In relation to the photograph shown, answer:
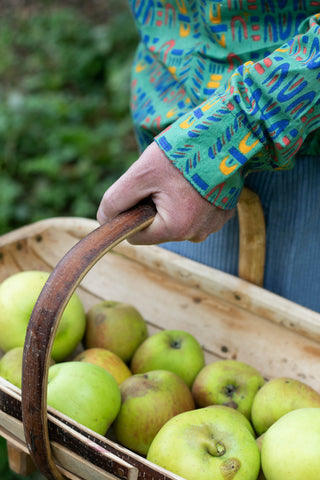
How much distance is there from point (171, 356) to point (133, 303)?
30 centimetres

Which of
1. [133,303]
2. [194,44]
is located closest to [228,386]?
[133,303]

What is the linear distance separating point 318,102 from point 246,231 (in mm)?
393

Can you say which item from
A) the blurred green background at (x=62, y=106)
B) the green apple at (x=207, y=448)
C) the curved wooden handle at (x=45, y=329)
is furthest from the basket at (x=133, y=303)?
the blurred green background at (x=62, y=106)

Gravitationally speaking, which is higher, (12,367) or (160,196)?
(160,196)

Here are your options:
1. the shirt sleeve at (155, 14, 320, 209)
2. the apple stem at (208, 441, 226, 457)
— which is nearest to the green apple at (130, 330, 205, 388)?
the apple stem at (208, 441, 226, 457)

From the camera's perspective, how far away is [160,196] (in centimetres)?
97

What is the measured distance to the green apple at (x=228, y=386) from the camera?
3.79 ft

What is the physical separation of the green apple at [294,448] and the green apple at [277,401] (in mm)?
114

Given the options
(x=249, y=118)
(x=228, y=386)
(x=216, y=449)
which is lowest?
(x=228, y=386)

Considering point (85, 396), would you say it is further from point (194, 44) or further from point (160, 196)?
point (194, 44)

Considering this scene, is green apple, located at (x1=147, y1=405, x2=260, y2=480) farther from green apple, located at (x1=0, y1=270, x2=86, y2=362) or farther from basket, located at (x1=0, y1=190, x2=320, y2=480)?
green apple, located at (x1=0, y1=270, x2=86, y2=362)

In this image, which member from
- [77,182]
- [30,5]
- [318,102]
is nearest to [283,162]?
[318,102]

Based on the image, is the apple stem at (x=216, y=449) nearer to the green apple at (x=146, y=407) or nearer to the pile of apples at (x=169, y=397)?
the pile of apples at (x=169, y=397)

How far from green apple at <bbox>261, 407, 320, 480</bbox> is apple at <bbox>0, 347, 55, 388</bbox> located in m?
0.51
